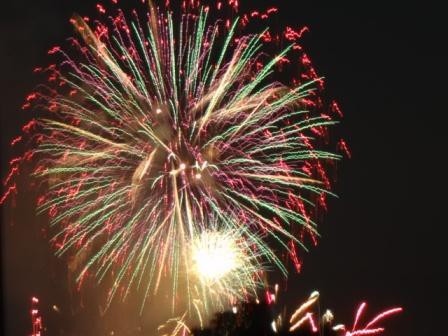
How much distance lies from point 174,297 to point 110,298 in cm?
255

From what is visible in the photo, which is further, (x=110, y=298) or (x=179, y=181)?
(x=110, y=298)

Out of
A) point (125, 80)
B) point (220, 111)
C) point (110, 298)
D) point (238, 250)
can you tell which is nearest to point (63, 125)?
point (125, 80)

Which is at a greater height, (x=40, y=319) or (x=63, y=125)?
(x=63, y=125)

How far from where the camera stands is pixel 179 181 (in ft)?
50.9

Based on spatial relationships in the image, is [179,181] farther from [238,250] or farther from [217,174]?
[238,250]

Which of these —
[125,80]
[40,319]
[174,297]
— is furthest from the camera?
[40,319]

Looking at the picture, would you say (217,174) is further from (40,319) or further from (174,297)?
(40,319)

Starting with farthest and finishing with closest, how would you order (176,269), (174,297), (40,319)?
(40,319) → (174,297) → (176,269)

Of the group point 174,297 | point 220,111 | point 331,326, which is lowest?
point 331,326

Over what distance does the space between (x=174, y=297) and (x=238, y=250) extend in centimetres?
228

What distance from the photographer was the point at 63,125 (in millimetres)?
15398

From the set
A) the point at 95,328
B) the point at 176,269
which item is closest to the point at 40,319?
the point at 95,328

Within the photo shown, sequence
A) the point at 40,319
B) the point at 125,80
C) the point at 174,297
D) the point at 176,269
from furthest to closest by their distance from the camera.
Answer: the point at 40,319
the point at 174,297
the point at 176,269
the point at 125,80

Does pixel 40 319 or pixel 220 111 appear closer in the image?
pixel 220 111
